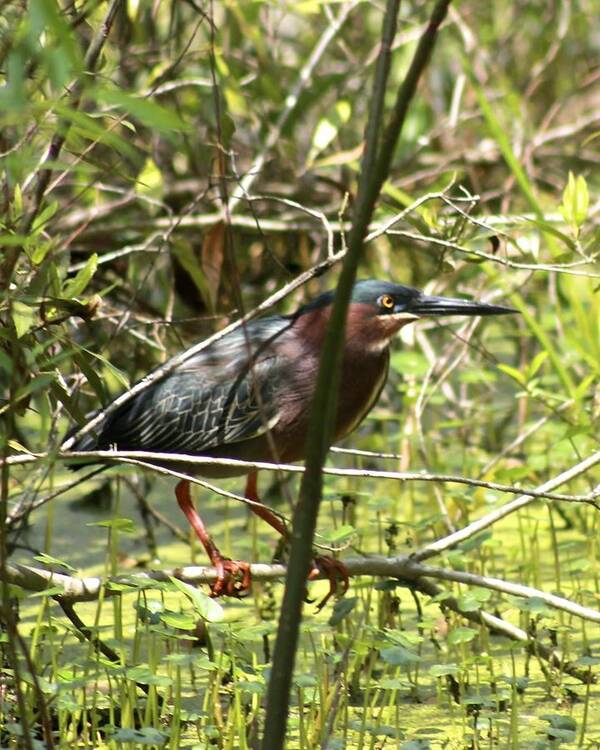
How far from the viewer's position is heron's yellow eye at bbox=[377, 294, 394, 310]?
3.54 meters

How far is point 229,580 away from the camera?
321cm

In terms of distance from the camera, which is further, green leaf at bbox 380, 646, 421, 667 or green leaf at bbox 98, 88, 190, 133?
green leaf at bbox 380, 646, 421, 667

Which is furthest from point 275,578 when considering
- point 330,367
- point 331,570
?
point 330,367

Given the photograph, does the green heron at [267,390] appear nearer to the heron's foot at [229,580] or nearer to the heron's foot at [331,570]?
the heron's foot at [229,580]

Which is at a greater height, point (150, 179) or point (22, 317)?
point (150, 179)

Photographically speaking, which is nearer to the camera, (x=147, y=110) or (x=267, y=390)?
(x=147, y=110)

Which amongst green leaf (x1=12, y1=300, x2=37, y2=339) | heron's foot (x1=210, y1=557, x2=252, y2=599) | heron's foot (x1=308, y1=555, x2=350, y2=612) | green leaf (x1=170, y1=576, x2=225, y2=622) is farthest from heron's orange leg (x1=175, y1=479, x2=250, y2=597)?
green leaf (x1=12, y1=300, x2=37, y2=339)

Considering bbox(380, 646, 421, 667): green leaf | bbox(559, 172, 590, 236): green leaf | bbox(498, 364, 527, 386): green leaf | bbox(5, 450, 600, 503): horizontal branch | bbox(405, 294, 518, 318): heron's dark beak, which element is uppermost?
bbox(559, 172, 590, 236): green leaf

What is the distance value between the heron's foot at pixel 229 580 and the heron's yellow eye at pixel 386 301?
2.59ft

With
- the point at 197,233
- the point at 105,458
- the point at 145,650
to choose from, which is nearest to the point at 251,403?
the point at 145,650

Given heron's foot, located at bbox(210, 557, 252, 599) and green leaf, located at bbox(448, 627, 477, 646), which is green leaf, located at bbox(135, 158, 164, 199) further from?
green leaf, located at bbox(448, 627, 477, 646)

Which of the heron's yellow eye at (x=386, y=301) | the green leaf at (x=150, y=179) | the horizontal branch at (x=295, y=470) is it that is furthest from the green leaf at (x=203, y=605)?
the heron's yellow eye at (x=386, y=301)

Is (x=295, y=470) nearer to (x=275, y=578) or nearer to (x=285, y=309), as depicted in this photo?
(x=275, y=578)

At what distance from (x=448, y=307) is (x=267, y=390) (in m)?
0.50
